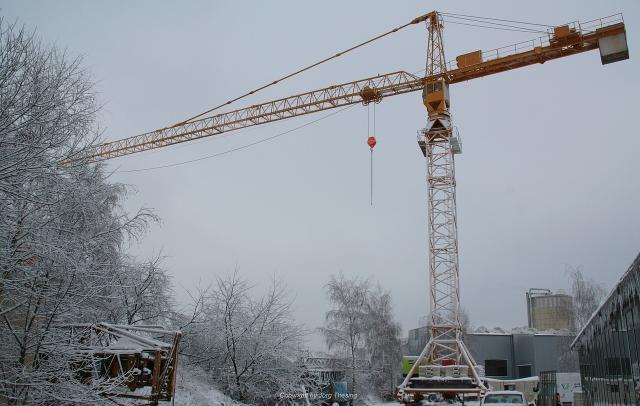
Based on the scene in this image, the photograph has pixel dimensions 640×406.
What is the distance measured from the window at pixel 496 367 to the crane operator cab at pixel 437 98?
31.4 meters

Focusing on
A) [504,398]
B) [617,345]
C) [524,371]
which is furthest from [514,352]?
[617,345]

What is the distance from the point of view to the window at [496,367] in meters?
56.4

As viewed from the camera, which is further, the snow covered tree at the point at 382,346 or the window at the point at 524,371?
the window at the point at 524,371

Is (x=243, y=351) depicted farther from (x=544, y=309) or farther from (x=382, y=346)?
(x=544, y=309)

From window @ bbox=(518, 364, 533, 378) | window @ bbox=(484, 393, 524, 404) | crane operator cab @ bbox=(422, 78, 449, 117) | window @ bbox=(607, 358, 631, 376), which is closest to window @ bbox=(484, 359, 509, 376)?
window @ bbox=(518, 364, 533, 378)

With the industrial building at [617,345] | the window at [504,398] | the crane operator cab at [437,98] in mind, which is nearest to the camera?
the industrial building at [617,345]

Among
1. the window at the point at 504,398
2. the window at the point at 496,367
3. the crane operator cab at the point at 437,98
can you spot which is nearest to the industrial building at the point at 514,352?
the window at the point at 496,367

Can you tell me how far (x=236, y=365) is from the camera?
74.4 feet

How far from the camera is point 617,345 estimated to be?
30.6 ft

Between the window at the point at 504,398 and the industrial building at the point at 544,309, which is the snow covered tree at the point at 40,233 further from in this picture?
the industrial building at the point at 544,309

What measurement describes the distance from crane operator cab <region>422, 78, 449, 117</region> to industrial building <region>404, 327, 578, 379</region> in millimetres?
26701

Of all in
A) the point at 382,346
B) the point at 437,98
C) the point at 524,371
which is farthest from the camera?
the point at 524,371

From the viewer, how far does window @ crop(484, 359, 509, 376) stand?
56.4 meters

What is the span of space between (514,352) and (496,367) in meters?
2.42
